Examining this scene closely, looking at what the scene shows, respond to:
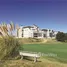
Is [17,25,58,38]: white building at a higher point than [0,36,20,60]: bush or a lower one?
higher

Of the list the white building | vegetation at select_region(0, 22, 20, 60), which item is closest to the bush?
vegetation at select_region(0, 22, 20, 60)

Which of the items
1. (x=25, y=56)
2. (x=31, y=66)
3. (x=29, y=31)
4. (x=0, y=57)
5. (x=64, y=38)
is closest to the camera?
(x=31, y=66)

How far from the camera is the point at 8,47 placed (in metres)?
14.1

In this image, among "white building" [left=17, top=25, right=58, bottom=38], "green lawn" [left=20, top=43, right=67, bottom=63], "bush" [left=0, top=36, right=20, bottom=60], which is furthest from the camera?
"white building" [left=17, top=25, right=58, bottom=38]

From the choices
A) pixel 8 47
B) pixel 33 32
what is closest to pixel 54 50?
pixel 8 47

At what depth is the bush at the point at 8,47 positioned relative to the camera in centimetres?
1393

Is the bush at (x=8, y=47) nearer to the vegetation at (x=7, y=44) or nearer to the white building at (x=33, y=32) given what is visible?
the vegetation at (x=7, y=44)

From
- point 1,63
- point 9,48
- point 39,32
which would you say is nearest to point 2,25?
point 9,48

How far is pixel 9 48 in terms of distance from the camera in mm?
14180

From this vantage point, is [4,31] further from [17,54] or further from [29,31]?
[29,31]

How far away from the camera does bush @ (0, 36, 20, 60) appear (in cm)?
1393

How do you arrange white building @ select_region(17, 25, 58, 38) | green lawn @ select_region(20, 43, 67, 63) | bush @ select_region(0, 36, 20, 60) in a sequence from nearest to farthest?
bush @ select_region(0, 36, 20, 60), green lawn @ select_region(20, 43, 67, 63), white building @ select_region(17, 25, 58, 38)

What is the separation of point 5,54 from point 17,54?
1612 mm

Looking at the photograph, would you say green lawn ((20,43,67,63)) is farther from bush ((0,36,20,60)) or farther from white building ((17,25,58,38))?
white building ((17,25,58,38))
